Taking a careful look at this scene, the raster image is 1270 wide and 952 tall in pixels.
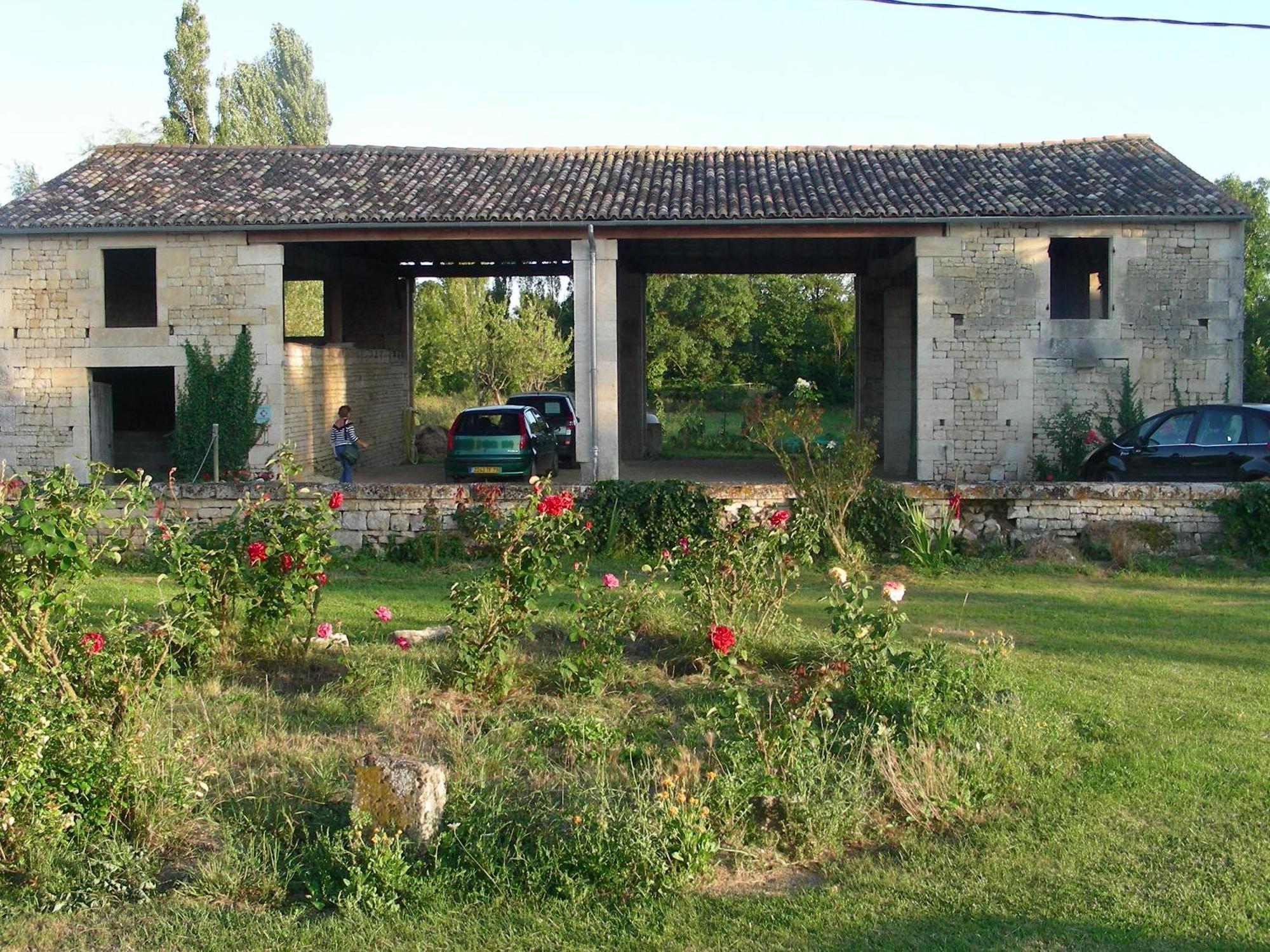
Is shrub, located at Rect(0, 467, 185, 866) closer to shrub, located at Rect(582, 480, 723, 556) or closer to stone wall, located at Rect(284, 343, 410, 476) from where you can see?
shrub, located at Rect(582, 480, 723, 556)

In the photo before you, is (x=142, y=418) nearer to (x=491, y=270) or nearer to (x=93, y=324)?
(x=93, y=324)

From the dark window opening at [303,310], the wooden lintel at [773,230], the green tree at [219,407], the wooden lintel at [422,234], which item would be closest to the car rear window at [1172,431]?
the wooden lintel at [773,230]

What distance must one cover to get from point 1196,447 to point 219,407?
14.6 m

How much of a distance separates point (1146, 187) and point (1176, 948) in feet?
60.2

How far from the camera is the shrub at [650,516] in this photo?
13508mm

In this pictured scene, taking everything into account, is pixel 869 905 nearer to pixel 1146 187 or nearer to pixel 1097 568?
pixel 1097 568

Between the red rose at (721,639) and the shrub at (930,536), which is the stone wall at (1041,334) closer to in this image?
the shrub at (930,536)

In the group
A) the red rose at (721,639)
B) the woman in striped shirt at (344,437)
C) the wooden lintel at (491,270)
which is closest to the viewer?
the red rose at (721,639)

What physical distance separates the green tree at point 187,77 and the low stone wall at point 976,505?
2916 cm

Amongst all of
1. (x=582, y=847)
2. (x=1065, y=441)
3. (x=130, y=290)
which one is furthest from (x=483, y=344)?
(x=582, y=847)

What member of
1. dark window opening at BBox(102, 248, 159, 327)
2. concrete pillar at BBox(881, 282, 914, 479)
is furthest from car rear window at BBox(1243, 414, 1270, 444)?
dark window opening at BBox(102, 248, 159, 327)

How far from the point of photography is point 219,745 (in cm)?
594

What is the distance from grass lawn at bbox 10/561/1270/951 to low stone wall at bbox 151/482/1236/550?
5162 mm

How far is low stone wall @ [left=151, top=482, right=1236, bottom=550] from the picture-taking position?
1333 centimetres
